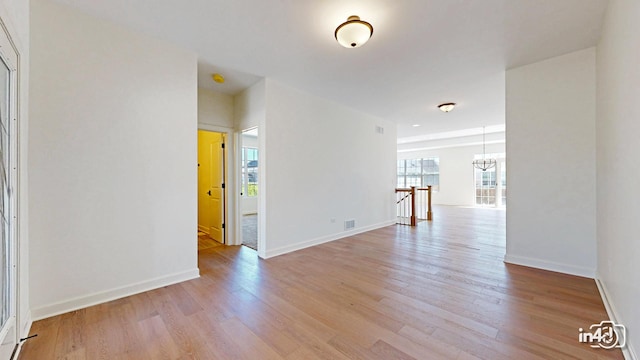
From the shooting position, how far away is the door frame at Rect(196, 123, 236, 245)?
4.48 m

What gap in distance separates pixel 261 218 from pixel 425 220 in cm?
522

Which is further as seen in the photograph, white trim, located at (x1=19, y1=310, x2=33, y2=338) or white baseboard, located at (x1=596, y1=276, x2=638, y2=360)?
white trim, located at (x1=19, y1=310, x2=33, y2=338)

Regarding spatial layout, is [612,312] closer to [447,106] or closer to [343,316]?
[343,316]

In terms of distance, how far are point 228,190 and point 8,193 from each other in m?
2.86

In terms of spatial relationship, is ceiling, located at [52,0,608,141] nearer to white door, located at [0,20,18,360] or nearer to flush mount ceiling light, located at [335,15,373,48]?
flush mount ceiling light, located at [335,15,373,48]

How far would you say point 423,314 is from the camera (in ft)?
7.06

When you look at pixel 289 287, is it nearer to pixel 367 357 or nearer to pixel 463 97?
pixel 367 357

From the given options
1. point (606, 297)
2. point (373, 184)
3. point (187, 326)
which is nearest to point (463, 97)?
point (373, 184)

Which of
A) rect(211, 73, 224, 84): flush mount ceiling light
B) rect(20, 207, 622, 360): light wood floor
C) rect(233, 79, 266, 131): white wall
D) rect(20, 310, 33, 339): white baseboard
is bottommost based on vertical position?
rect(20, 207, 622, 360): light wood floor

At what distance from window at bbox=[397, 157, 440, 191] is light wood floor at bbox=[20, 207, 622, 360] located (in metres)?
9.22

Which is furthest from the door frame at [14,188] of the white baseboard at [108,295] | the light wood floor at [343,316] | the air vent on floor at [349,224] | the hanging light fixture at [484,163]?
the hanging light fixture at [484,163]

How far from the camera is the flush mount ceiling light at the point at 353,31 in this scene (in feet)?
7.48

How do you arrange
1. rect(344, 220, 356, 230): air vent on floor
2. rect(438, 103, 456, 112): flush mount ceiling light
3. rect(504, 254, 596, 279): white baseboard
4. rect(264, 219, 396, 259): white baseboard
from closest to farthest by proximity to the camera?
rect(504, 254, 596, 279): white baseboard < rect(264, 219, 396, 259): white baseboard < rect(438, 103, 456, 112): flush mount ceiling light < rect(344, 220, 356, 230): air vent on floor

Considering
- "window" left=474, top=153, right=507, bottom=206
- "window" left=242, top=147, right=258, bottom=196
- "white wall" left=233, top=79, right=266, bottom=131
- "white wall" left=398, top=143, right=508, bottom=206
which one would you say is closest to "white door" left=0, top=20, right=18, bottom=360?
"white wall" left=233, top=79, right=266, bottom=131
